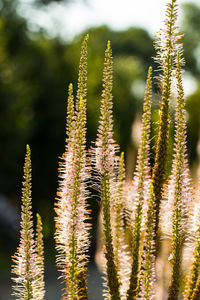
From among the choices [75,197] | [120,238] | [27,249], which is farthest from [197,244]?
[27,249]

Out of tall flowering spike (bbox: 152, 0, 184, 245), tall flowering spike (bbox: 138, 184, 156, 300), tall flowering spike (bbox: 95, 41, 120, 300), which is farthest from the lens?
tall flowering spike (bbox: 152, 0, 184, 245)

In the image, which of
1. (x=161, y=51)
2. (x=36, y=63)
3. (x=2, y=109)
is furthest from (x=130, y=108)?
(x=161, y=51)

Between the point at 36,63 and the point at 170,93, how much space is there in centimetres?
2445

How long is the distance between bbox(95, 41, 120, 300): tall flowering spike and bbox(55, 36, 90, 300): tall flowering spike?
0.27 ft

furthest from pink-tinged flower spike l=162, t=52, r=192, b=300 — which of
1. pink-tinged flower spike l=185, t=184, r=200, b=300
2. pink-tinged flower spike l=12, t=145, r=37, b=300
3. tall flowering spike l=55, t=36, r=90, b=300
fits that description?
pink-tinged flower spike l=12, t=145, r=37, b=300

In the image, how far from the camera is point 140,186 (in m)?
2.10

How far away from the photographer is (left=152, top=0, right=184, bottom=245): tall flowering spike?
7.02 feet

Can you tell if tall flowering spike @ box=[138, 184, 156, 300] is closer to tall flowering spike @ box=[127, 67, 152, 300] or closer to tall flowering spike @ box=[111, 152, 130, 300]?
tall flowering spike @ box=[127, 67, 152, 300]

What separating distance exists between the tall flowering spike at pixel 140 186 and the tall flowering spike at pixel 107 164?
10 cm

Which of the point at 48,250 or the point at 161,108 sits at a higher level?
the point at 48,250

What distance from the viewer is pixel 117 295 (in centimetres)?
210

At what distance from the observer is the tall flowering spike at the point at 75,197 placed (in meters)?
1.94

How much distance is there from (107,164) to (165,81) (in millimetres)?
468

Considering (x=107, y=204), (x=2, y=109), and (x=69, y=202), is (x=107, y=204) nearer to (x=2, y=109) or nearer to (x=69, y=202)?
(x=69, y=202)
